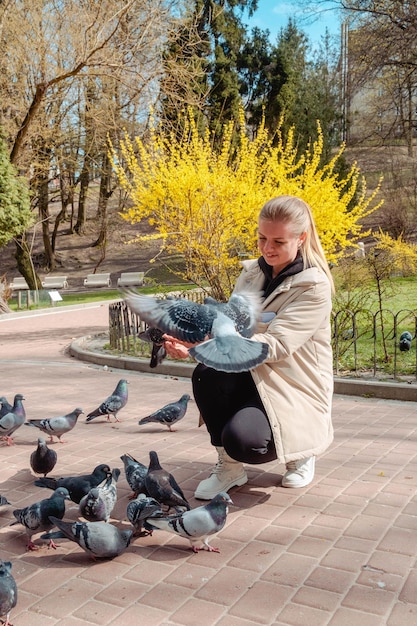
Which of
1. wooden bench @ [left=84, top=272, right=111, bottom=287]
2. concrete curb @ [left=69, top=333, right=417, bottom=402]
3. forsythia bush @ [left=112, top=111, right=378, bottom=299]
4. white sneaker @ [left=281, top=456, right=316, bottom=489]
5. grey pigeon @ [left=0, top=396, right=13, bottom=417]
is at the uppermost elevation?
forsythia bush @ [left=112, top=111, right=378, bottom=299]

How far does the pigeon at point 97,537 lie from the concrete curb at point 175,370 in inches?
168

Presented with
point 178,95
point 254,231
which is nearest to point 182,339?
point 254,231

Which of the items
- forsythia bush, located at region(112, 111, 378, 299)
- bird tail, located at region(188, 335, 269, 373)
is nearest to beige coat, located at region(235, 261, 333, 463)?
bird tail, located at region(188, 335, 269, 373)

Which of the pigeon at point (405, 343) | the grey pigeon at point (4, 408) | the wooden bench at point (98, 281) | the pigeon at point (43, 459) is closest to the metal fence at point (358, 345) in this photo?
the pigeon at point (405, 343)

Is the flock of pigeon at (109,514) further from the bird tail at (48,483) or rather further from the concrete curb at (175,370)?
the concrete curb at (175,370)

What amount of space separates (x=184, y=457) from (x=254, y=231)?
6098 mm

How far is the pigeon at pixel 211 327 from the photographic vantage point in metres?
2.96

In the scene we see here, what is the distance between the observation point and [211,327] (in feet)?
10.3

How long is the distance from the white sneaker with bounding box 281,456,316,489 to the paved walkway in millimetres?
54

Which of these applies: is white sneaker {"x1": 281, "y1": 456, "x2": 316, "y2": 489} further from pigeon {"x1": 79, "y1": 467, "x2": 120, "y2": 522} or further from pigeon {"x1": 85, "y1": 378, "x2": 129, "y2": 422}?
pigeon {"x1": 85, "y1": 378, "x2": 129, "y2": 422}

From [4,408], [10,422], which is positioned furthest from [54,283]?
[10,422]

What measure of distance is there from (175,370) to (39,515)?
5186 millimetres

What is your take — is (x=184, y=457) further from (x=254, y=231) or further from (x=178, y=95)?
(x=178, y=95)

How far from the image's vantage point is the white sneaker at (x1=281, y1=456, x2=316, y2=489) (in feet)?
12.9
